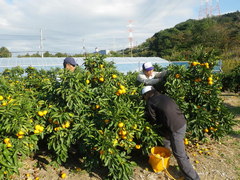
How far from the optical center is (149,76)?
3961 mm

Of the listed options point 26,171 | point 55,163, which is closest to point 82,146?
point 55,163

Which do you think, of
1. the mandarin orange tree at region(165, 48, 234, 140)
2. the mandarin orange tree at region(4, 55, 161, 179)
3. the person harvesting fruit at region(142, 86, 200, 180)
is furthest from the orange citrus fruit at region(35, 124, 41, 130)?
the mandarin orange tree at region(165, 48, 234, 140)

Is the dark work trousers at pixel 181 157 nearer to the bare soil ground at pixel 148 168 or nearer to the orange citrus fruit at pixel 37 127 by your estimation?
the bare soil ground at pixel 148 168

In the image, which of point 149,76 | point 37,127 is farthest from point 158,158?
point 37,127

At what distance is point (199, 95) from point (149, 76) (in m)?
1.07

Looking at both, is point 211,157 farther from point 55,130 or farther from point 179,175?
point 55,130

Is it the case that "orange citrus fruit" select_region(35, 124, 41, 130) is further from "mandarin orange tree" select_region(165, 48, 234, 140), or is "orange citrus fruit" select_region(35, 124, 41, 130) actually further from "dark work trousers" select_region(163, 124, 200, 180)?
"mandarin orange tree" select_region(165, 48, 234, 140)

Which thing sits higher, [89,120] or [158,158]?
[89,120]

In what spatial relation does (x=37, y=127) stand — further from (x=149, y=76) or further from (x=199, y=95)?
(x=199, y=95)

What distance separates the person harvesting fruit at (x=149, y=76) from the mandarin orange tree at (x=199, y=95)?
255mm

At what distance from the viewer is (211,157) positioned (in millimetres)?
3764

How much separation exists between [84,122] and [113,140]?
71 cm

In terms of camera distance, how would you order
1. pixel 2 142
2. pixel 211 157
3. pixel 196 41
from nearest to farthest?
1. pixel 2 142
2. pixel 211 157
3. pixel 196 41

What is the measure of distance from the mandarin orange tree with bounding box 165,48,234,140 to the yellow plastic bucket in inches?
28.6
